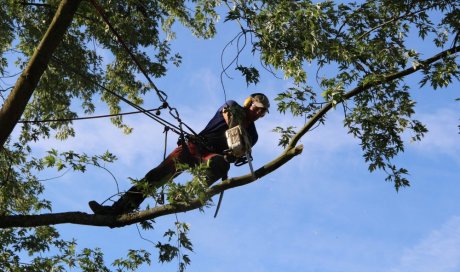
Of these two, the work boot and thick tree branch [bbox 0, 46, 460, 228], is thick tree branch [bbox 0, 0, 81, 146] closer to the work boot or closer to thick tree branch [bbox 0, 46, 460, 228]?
thick tree branch [bbox 0, 46, 460, 228]

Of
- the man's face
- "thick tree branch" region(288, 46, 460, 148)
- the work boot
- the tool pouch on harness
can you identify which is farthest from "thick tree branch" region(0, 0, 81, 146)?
"thick tree branch" region(288, 46, 460, 148)

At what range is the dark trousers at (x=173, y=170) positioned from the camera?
576 centimetres

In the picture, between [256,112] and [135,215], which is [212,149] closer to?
[256,112]

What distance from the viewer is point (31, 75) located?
5273 millimetres

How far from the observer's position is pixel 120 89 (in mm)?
11055

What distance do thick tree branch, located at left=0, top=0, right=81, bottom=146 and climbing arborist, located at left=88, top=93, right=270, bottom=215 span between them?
1.14 meters

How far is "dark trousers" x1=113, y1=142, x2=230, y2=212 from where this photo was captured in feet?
18.9

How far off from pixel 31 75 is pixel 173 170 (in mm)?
1605

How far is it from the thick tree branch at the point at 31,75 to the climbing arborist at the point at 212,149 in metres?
1.14

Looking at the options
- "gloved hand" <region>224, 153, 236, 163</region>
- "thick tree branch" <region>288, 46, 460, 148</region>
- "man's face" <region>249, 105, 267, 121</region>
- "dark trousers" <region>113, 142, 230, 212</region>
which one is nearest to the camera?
"thick tree branch" <region>288, 46, 460, 148</region>

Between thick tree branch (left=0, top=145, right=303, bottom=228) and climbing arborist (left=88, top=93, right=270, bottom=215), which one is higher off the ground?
climbing arborist (left=88, top=93, right=270, bottom=215)

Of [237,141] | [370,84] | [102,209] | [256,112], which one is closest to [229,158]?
[237,141]

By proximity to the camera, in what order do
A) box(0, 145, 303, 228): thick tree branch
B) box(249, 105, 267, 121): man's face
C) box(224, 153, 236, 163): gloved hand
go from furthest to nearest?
box(249, 105, 267, 121): man's face, box(224, 153, 236, 163): gloved hand, box(0, 145, 303, 228): thick tree branch

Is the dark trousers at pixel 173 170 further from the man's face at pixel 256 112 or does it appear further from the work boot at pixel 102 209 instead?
the man's face at pixel 256 112
